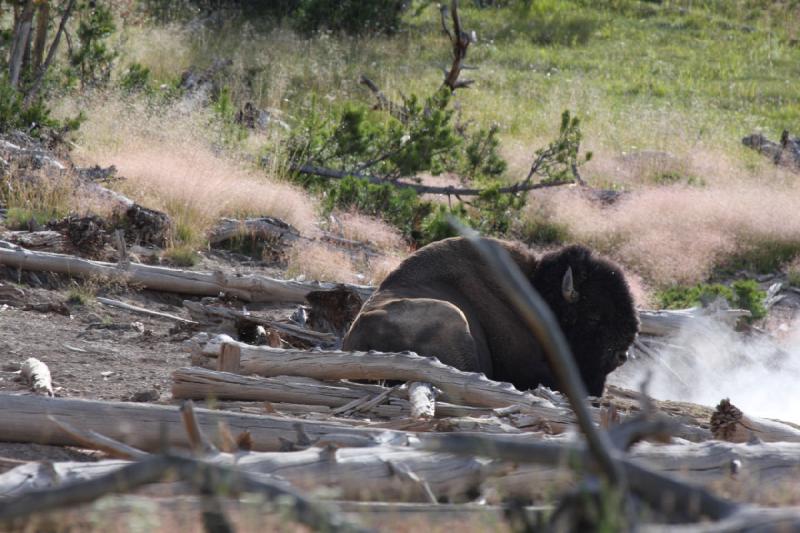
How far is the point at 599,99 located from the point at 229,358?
62.2 feet

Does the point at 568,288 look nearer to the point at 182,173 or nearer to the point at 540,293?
the point at 540,293

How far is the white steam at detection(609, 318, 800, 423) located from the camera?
9.47m

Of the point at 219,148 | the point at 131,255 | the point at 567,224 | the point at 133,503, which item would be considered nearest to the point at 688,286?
the point at 567,224

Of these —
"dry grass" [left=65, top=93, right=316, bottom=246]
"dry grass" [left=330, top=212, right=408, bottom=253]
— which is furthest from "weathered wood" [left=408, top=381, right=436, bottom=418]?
"dry grass" [left=330, top=212, right=408, bottom=253]

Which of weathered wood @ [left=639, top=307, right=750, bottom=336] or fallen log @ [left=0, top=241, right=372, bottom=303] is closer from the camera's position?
fallen log @ [left=0, top=241, right=372, bottom=303]

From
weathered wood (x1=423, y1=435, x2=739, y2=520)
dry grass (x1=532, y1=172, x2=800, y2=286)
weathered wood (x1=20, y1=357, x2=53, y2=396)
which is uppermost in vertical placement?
weathered wood (x1=423, y1=435, x2=739, y2=520)

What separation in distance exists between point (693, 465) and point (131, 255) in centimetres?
716

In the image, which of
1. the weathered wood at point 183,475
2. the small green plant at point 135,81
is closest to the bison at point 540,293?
the weathered wood at point 183,475

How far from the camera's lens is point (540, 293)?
8.09 meters

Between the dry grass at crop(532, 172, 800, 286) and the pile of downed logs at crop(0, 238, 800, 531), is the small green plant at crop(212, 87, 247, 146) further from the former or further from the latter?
the pile of downed logs at crop(0, 238, 800, 531)

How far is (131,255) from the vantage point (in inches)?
420

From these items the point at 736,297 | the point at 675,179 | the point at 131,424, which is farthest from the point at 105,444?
the point at 675,179

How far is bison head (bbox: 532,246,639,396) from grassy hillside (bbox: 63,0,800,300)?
515 cm

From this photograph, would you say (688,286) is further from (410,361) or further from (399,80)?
(399,80)
